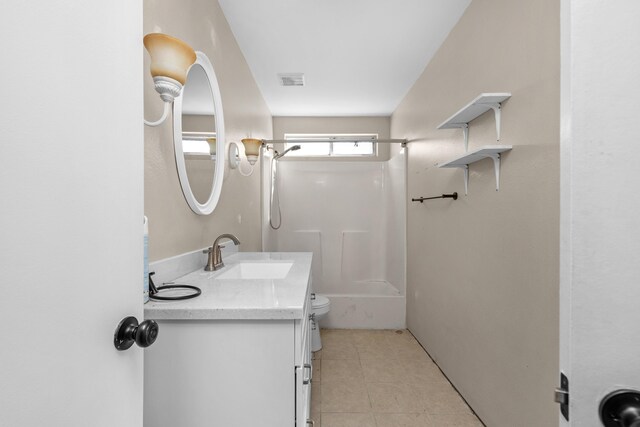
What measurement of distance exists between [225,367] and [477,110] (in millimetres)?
1701

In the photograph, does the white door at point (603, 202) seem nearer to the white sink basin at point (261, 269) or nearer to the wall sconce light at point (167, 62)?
the wall sconce light at point (167, 62)

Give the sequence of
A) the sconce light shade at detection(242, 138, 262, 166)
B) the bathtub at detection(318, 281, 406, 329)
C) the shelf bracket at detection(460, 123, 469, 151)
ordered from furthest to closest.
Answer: the bathtub at detection(318, 281, 406, 329) → the sconce light shade at detection(242, 138, 262, 166) → the shelf bracket at detection(460, 123, 469, 151)

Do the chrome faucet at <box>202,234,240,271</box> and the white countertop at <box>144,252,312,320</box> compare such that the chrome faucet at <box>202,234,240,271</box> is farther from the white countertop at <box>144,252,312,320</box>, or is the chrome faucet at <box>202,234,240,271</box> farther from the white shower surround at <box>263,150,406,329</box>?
the white shower surround at <box>263,150,406,329</box>

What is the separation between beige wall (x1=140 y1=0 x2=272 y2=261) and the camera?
45.9 inches

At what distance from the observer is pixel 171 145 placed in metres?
1.33

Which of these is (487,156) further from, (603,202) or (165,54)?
(165,54)

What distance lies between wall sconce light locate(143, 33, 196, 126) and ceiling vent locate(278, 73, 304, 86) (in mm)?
2004

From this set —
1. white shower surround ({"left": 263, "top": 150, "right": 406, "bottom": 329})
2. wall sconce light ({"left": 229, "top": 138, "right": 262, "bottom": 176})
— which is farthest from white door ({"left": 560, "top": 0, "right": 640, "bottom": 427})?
white shower surround ({"left": 263, "top": 150, "right": 406, "bottom": 329})

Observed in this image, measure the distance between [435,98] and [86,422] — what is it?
271 centimetres

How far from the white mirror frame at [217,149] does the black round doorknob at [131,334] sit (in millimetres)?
905

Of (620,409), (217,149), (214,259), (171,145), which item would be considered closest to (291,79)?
(217,149)

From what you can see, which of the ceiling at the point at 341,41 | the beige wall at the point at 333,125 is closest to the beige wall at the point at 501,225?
the ceiling at the point at 341,41

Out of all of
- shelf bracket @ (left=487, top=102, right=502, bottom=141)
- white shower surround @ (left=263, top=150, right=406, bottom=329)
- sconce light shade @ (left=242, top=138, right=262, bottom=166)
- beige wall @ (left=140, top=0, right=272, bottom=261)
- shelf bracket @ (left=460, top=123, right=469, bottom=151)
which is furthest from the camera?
white shower surround @ (left=263, top=150, right=406, bottom=329)

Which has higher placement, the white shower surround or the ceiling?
the ceiling
